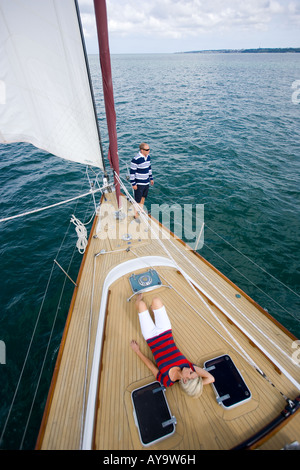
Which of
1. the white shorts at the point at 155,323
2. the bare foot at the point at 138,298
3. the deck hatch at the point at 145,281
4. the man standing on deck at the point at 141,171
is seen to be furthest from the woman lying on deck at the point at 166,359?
Result: the man standing on deck at the point at 141,171

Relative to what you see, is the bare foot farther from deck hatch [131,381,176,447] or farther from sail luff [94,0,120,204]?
sail luff [94,0,120,204]

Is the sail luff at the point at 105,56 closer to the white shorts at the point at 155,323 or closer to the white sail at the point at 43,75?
the white sail at the point at 43,75

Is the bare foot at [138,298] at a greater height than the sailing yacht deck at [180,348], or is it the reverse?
the bare foot at [138,298]

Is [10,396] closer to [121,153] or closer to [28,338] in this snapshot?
[28,338]

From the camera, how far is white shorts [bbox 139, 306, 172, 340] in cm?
332

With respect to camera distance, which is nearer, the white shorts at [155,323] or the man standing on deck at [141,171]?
the white shorts at [155,323]

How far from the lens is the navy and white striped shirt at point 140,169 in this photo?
5058 mm

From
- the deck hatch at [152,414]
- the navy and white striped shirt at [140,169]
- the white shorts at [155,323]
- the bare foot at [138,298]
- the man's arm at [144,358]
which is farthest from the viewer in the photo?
the navy and white striped shirt at [140,169]

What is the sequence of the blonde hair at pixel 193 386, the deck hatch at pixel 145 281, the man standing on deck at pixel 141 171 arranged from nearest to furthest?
the blonde hair at pixel 193 386, the deck hatch at pixel 145 281, the man standing on deck at pixel 141 171

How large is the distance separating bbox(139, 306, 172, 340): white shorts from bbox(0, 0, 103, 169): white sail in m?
3.80

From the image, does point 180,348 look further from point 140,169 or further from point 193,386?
point 140,169

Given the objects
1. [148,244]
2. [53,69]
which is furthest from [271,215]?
[53,69]
